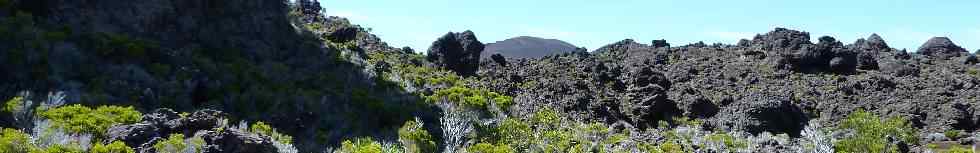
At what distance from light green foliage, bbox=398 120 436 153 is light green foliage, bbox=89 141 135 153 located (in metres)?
5.87

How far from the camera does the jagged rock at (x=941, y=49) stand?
157ft

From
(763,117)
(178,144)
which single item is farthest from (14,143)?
(763,117)

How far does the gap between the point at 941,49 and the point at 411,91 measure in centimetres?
3677

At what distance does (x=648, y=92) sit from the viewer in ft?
116

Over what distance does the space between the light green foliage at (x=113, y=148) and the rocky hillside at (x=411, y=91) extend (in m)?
0.02

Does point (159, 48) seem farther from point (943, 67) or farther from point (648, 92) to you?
point (943, 67)

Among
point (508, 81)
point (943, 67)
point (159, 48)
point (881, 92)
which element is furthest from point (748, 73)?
point (159, 48)

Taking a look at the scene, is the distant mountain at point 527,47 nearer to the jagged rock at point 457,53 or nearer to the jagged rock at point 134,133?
the jagged rock at point 457,53

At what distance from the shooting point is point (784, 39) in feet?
152

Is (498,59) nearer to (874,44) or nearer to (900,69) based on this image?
(900,69)

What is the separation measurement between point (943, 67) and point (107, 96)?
42472 mm

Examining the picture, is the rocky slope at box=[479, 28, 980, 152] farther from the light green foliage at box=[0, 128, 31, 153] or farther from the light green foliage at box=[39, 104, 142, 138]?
the light green foliage at box=[0, 128, 31, 153]

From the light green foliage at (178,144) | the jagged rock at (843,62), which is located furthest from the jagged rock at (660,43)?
the light green foliage at (178,144)

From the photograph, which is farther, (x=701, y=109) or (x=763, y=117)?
(x=701, y=109)
